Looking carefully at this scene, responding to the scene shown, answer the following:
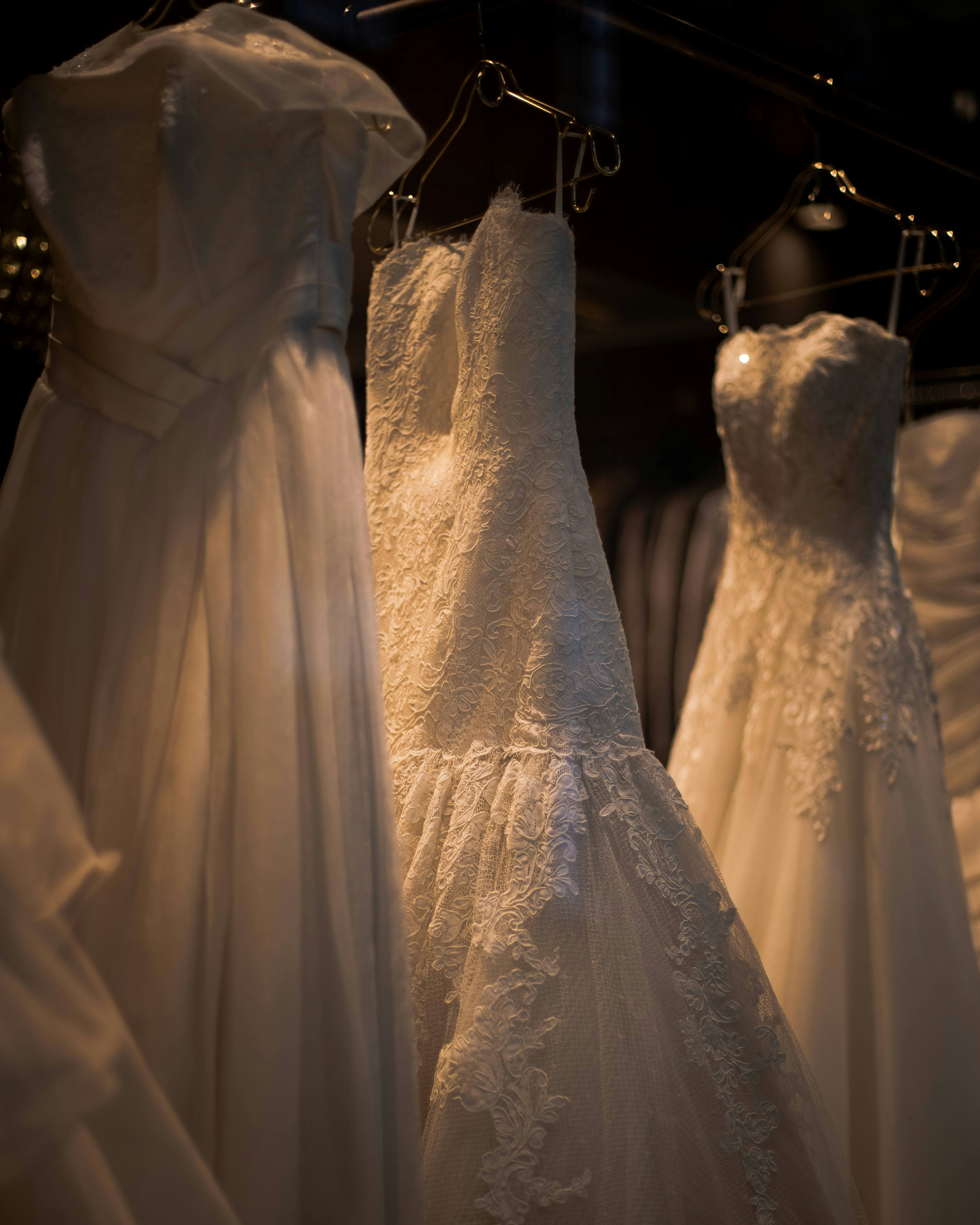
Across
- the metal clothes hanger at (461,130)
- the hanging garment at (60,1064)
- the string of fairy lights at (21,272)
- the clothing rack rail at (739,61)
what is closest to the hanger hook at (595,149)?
the metal clothes hanger at (461,130)

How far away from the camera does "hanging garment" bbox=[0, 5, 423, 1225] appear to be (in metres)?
0.71

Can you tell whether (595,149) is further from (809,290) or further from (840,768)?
(809,290)

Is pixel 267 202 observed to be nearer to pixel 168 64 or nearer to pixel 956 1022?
pixel 168 64

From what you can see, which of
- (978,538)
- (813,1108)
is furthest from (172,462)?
(978,538)

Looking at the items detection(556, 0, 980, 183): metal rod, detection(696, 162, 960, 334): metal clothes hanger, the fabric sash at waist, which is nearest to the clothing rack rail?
detection(556, 0, 980, 183): metal rod

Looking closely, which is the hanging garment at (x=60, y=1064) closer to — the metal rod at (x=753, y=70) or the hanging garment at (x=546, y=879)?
the hanging garment at (x=546, y=879)

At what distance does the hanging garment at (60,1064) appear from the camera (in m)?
0.53

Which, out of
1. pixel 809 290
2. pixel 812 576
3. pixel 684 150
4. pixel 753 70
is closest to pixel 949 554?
pixel 809 290

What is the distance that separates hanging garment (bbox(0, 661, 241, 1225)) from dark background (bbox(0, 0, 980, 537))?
0.98 metres

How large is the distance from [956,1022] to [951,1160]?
174 millimetres

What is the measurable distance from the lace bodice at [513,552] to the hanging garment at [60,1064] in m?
0.49

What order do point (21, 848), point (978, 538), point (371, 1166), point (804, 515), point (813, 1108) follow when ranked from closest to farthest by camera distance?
point (21, 848) → point (371, 1166) → point (813, 1108) → point (804, 515) → point (978, 538)

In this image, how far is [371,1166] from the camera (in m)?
0.71

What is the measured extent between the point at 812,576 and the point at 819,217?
→ 88cm
